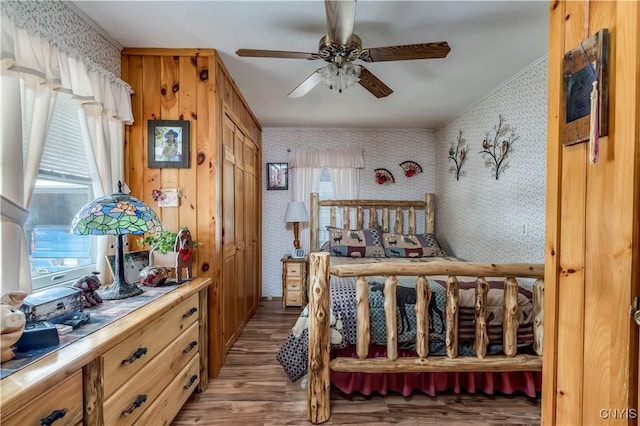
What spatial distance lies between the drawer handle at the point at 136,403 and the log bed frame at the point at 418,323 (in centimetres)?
88

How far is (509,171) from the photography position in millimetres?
2654

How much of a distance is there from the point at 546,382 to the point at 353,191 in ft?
11.2

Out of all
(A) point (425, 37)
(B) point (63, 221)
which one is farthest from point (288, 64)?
(B) point (63, 221)

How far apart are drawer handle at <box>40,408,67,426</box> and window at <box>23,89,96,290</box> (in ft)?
2.93

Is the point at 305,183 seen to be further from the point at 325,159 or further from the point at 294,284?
the point at 294,284

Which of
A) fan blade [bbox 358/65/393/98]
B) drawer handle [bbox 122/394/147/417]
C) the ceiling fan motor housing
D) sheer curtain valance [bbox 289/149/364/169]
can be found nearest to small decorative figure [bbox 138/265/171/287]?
drawer handle [bbox 122/394/147/417]

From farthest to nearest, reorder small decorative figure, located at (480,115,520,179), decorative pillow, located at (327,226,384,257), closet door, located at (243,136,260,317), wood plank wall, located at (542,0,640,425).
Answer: decorative pillow, located at (327,226,384,257) < closet door, located at (243,136,260,317) < small decorative figure, located at (480,115,520,179) < wood plank wall, located at (542,0,640,425)

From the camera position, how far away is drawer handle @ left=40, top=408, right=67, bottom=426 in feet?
2.84

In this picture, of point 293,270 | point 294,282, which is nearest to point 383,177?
point 293,270

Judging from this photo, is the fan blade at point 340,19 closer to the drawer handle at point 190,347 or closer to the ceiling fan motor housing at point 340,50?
the ceiling fan motor housing at point 340,50

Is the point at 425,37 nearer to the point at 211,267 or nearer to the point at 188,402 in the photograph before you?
the point at 211,267

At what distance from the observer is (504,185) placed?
2.72 meters

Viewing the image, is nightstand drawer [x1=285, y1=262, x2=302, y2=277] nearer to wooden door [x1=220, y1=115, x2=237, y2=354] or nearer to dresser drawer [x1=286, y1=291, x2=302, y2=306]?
dresser drawer [x1=286, y1=291, x2=302, y2=306]

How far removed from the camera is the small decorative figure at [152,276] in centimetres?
182
